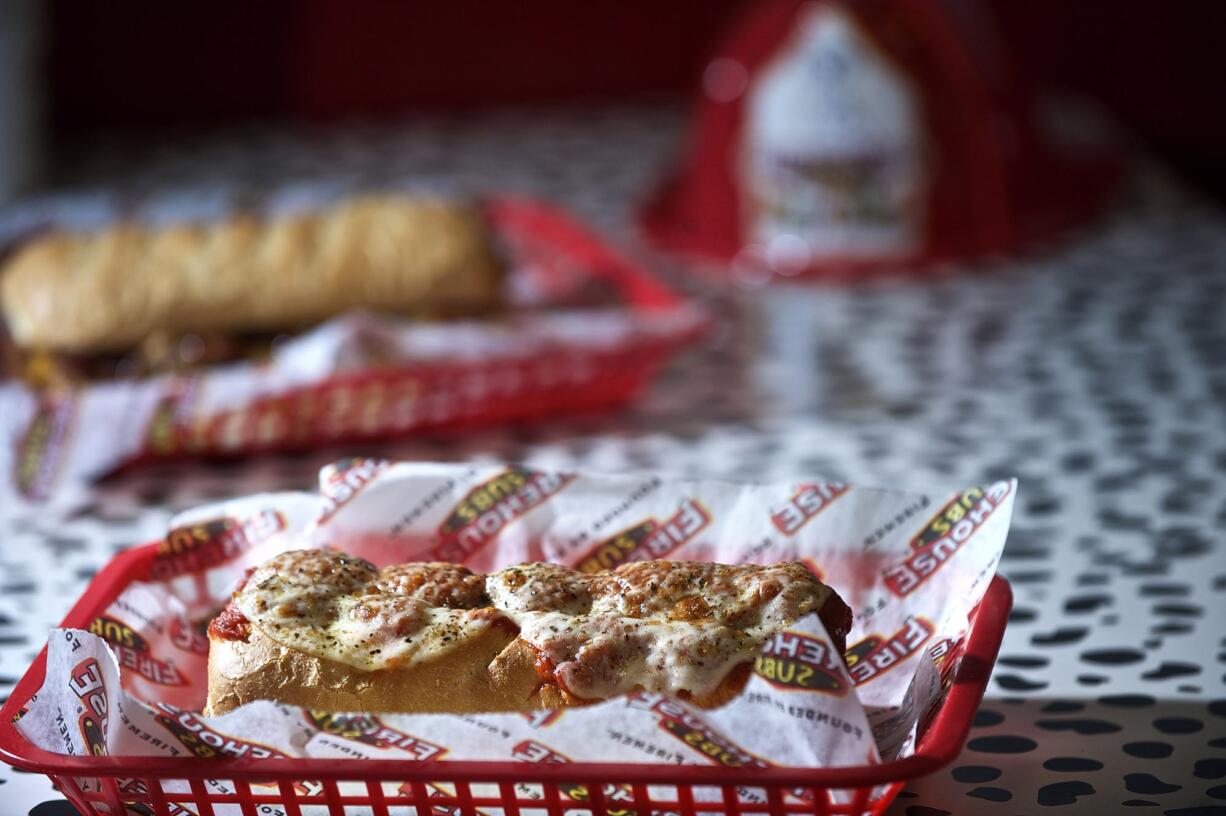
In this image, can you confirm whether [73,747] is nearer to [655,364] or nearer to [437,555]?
[437,555]

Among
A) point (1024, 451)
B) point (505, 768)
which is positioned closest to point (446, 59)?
point (1024, 451)

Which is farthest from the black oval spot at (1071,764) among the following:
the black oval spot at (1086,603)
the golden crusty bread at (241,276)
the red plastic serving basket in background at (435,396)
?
the golden crusty bread at (241,276)

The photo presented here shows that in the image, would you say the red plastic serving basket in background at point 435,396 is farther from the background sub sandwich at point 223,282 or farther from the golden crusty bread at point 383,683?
the golden crusty bread at point 383,683

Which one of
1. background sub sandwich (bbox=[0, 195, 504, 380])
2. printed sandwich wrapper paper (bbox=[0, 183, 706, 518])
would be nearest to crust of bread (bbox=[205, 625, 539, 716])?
printed sandwich wrapper paper (bbox=[0, 183, 706, 518])

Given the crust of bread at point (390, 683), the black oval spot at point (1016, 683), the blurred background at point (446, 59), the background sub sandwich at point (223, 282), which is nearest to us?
the crust of bread at point (390, 683)

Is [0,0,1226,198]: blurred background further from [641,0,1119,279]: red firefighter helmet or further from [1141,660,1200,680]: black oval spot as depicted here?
[1141,660,1200,680]: black oval spot
